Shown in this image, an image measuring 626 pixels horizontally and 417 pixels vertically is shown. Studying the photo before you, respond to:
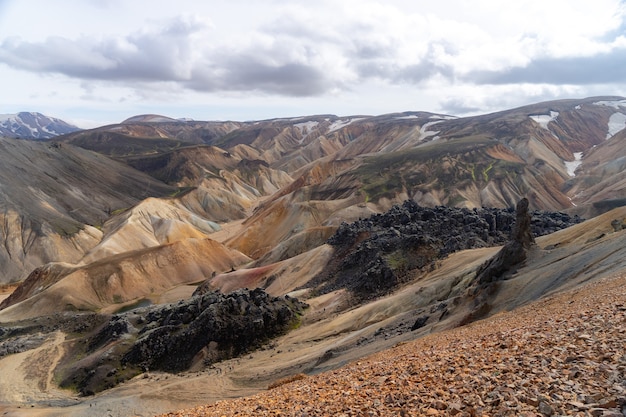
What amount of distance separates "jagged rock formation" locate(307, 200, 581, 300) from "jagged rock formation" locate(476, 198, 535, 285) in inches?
623

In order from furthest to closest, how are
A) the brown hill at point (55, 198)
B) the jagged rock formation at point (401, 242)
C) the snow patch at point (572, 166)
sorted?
1. the snow patch at point (572, 166)
2. the brown hill at point (55, 198)
3. the jagged rock formation at point (401, 242)

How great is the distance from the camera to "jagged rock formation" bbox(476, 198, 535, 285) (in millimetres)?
35156

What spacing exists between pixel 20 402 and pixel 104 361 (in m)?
7.42

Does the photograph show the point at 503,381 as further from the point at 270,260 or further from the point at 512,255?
the point at 270,260

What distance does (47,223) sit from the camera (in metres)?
119

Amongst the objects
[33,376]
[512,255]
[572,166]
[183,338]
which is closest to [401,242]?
[512,255]

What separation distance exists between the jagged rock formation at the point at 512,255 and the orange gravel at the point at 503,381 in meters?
17.4

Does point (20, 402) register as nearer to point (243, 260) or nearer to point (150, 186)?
point (243, 260)

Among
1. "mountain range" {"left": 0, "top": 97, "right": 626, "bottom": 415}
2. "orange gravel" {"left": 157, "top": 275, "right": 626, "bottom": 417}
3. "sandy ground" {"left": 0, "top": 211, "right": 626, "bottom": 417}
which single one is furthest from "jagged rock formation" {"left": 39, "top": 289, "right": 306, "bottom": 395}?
"orange gravel" {"left": 157, "top": 275, "right": 626, "bottom": 417}

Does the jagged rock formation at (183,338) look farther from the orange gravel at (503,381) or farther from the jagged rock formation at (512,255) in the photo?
the orange gravel at (503,381)

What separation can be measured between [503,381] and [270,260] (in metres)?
79.2

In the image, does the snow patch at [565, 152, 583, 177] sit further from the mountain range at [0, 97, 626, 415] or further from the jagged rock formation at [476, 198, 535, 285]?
the jagged rock formation at [476, 198, 535, 285]

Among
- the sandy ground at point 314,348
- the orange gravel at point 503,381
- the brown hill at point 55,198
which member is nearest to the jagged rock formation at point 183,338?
the sandy ground at point 314,348

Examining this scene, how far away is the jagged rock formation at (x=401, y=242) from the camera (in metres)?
54.8
